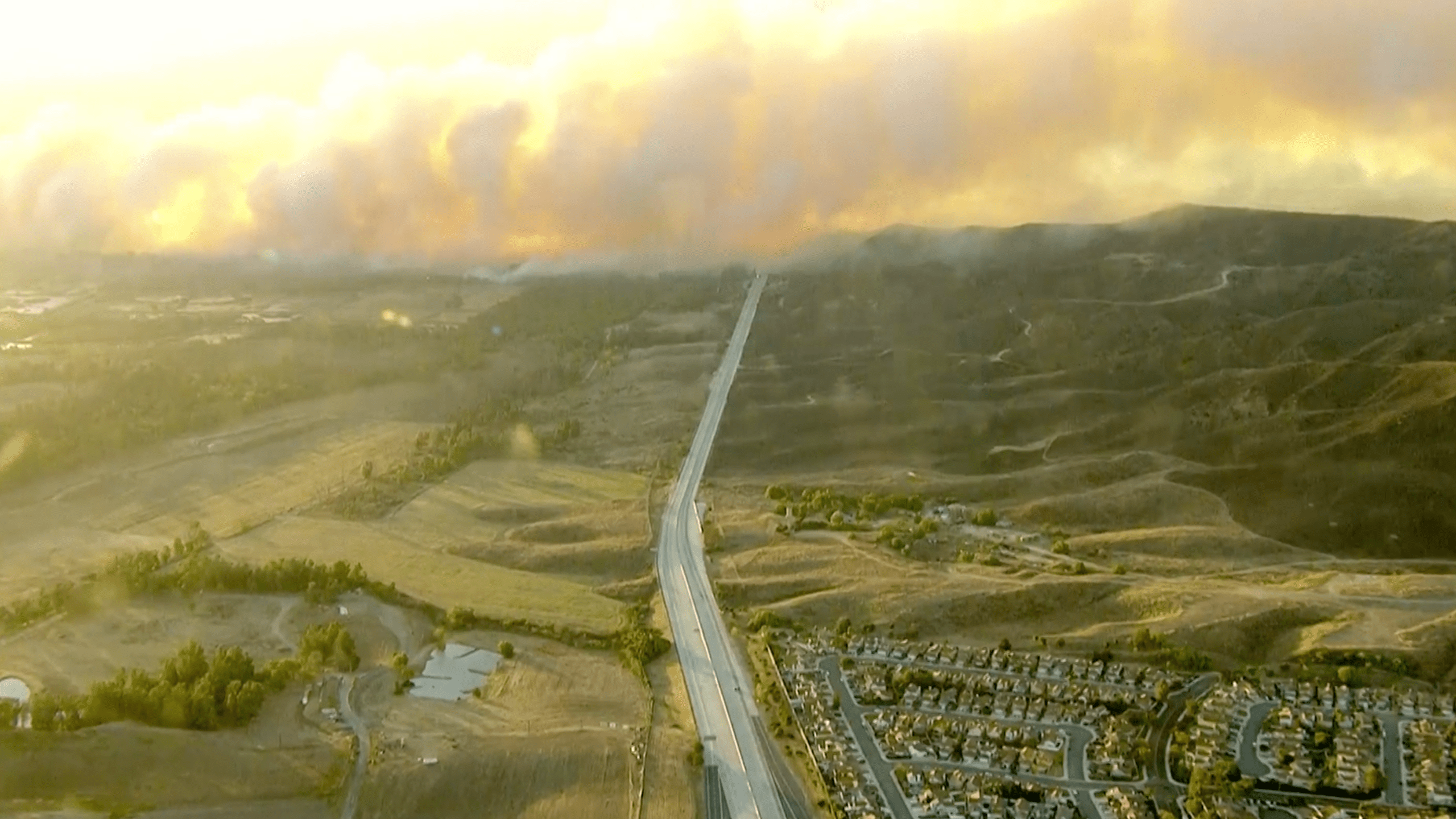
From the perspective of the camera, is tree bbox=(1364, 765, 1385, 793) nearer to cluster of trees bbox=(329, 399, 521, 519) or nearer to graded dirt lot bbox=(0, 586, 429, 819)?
graded dirt lot bbox=(0, 586, 429, 819)

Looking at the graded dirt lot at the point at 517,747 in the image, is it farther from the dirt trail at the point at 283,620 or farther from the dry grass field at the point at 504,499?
the dry grass field at the point at 504,499

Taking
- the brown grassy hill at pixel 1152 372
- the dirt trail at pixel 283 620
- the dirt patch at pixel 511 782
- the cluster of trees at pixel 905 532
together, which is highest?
the brown grassy hill at pixel 1152 372

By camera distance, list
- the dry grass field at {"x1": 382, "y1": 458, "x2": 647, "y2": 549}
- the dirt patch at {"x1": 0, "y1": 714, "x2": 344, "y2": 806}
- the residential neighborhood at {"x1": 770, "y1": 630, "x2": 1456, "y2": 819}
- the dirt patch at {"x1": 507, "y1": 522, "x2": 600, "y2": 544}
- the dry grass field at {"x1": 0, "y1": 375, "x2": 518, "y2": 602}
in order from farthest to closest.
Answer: the dry grass field at {"x1": 382, "y1": 458, "x2": 647, "y2": 549}, the dirt patch at {"x1": 507, "y1": 522, "x2": 600, "y2": 544}, the dry grass field at {"x1": 0, "y1": 375, "x2": 518, "y2": 602}, the dirt patch at {"x1": 0, "y1": 714, "x2": 344, "y2": 806}, the residential neighborhood at {"x1": 770, "y1": 630, "x2": 1456, "y2": 819}

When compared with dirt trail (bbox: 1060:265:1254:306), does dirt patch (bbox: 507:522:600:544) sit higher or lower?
lower

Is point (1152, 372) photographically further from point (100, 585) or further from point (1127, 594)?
point (100, 585)

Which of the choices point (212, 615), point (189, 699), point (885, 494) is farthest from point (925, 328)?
point (189, 699)

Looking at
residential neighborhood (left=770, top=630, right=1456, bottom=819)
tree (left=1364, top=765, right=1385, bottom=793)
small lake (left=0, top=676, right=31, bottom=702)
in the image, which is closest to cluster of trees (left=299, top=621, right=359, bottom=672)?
small lake (left=0, top=676, right=31, bottom=702)

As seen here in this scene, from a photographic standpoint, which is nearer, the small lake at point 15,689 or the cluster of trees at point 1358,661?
the small lake at point 15,689

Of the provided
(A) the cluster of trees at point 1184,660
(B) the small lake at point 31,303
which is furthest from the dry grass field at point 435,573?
(B) the small lake at point 31,303

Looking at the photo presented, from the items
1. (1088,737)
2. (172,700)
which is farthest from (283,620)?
(1088,737)
